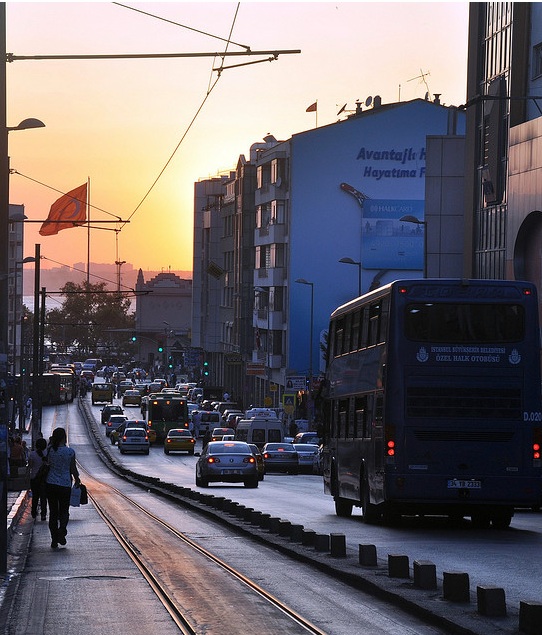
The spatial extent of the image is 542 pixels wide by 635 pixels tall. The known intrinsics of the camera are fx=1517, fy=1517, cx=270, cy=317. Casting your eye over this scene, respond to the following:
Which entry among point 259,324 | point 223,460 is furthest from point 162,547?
point 259,324

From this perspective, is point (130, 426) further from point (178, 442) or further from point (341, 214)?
point (341, 214)

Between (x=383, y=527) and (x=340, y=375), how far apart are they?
13.8ft

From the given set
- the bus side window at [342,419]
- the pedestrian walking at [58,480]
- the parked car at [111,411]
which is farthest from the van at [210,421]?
the pedestrian walking at [58,480]

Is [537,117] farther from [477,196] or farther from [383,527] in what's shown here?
[383,527]

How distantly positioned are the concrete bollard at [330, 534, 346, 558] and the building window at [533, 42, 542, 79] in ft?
127

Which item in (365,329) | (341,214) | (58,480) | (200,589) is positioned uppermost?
(341,214)

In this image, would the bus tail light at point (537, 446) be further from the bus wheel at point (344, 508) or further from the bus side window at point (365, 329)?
the bus wheel at point (344, 508)

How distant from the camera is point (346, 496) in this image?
2753 cm

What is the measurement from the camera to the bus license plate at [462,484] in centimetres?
2253

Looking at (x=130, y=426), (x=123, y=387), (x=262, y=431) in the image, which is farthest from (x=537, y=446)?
(x=123, y=387)

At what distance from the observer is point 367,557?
15.7 meters

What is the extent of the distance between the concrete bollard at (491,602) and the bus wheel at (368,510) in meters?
13.3

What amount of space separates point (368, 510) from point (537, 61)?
106ft

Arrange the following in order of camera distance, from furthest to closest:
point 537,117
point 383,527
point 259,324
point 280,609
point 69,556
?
point 259,324
point 537,117
point 383,527
point 69,556
point 280,609
